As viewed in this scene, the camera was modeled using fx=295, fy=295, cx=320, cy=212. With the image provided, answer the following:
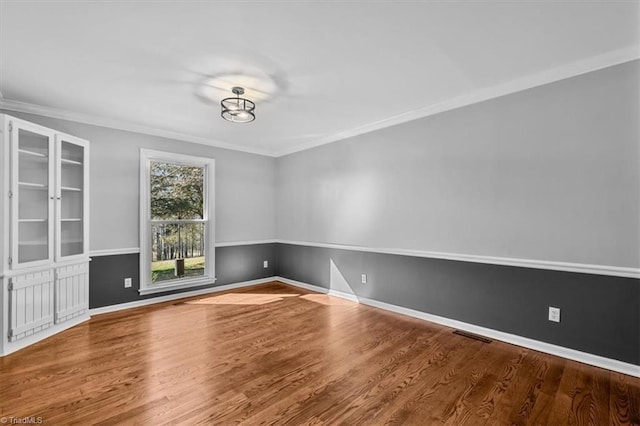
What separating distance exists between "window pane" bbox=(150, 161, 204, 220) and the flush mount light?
6.23ft

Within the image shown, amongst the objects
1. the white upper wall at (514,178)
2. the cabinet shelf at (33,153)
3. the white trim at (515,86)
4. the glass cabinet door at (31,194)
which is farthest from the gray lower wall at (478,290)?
the white trim at (515,86)

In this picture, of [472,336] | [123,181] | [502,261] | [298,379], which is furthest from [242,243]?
[502,261]

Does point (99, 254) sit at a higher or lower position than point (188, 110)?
lower

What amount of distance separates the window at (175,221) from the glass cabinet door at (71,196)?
0.75 metres

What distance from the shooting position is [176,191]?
4.82 metres

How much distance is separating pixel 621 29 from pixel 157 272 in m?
5.79

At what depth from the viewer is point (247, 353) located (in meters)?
2.81

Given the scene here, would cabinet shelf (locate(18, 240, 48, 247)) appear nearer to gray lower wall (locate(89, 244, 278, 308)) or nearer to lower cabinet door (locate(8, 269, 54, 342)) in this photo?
lower cabinet door (locate(8, 269, 54, 342))

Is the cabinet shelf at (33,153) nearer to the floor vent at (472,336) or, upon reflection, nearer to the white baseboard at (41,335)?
the white baseboard at (41,335)

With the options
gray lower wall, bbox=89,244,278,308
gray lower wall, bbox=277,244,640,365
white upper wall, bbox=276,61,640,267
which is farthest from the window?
gray lower wall, bbox=277,244,640,365

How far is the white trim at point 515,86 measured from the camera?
2.44 meters

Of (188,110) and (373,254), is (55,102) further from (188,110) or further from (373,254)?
(373,254)

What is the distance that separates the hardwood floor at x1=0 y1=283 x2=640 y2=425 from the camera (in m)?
1.95

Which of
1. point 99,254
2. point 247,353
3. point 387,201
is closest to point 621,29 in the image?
point 387,201
